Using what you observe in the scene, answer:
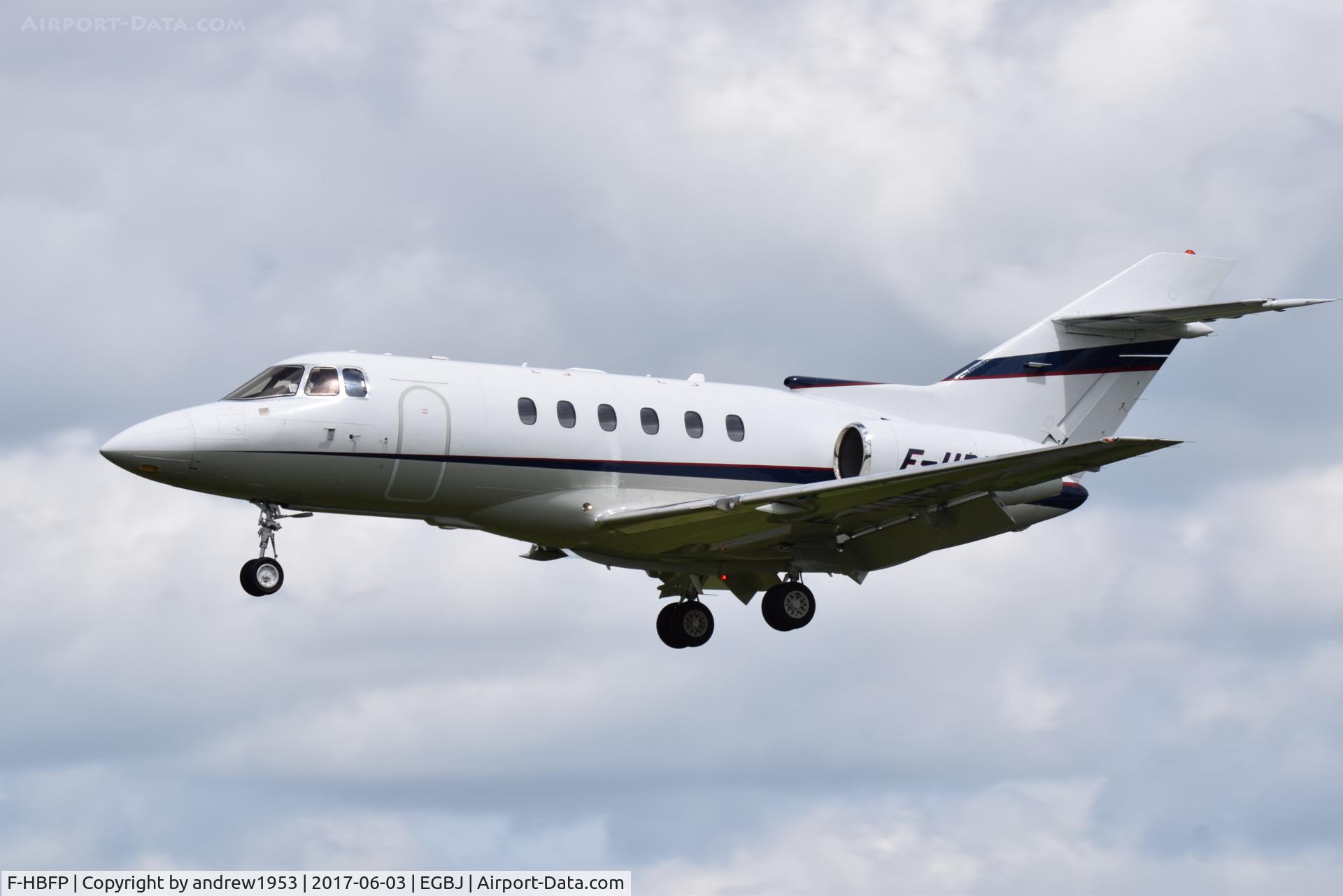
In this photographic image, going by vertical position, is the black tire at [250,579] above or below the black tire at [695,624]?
below

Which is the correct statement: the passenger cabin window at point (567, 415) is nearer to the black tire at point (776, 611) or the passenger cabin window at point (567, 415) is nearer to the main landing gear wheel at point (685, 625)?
the black tire at point (776, 611)

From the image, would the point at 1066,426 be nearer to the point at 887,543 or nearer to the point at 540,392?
the point at 887,543

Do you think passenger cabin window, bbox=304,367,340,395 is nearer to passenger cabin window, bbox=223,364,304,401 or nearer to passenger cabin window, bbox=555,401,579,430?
passenger cabin window, bbox=223,364,304,401

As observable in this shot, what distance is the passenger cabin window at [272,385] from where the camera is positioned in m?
25.0

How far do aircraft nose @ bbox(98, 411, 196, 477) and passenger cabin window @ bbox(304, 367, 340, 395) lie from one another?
166 centimetres

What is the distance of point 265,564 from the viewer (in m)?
24.7

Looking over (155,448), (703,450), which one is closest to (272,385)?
(155,448)

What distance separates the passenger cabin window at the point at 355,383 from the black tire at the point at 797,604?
7.18m

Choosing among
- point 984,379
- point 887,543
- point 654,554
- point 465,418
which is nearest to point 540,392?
point 465,418

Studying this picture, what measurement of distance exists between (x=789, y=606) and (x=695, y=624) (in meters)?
2.54

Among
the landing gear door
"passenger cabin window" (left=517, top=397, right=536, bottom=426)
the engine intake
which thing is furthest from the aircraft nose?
the engine intake

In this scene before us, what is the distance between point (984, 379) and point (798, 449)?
14.9ft

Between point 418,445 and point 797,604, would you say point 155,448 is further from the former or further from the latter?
point 797,604

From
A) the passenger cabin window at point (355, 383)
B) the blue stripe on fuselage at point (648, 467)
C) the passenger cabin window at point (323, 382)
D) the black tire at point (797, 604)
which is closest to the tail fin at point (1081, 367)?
the blue stripe on fuselage at point (648, 467)
